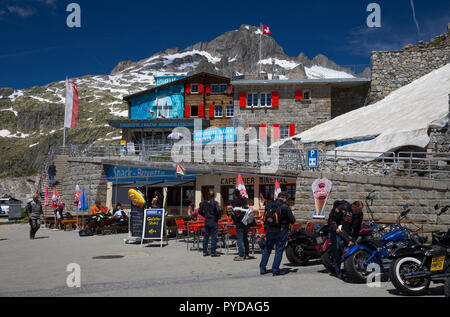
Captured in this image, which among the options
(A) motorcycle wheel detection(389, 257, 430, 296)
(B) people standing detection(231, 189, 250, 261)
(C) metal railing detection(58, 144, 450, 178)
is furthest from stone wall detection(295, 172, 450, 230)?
(A) motorcycle wheel detection(389, 257, 430, 296)

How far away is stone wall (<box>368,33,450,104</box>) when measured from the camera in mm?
29547

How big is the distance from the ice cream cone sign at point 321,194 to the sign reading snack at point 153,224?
222 inches

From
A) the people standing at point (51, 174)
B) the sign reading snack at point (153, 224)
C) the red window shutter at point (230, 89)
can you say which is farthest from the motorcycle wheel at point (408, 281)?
the red window shutter at point (230, 89)

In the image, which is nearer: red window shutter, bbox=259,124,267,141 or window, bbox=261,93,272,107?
red window shutter, bbox=259,124,267,141

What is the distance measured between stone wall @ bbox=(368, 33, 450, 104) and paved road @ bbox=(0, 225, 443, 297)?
2306cm

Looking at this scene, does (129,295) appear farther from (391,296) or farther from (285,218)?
(391,296)

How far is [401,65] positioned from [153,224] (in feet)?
79.4

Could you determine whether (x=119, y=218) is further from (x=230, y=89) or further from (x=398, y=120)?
(x=230, y=89)

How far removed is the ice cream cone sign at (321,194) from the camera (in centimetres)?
1505

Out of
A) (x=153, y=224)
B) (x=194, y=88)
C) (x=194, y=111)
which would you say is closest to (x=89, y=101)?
(x=194, y=88)

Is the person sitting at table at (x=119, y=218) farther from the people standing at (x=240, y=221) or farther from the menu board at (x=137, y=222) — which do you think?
the people standing at (x=240, y=221)

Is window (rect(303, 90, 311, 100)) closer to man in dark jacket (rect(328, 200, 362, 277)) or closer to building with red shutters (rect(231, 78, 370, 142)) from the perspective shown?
building with red shutters (rect(231, 78, 370, 142))

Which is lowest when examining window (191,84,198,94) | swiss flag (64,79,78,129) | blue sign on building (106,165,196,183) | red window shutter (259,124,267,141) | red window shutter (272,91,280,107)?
blue sign on building (106,165,196,183)
